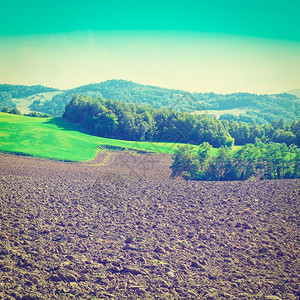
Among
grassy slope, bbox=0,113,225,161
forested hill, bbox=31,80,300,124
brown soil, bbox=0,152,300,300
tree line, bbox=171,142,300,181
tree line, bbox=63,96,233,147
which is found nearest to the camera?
brown soil, bbox=0,152,300,300

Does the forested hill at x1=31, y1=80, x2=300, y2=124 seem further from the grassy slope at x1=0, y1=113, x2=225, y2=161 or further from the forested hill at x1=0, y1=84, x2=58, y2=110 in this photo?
the grassy slope at x1=0, y1=113, x2=225, y2=161

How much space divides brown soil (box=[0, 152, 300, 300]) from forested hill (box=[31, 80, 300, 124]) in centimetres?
10239

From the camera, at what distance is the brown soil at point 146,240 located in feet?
38.1

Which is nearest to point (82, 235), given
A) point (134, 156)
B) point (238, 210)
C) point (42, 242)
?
point (42, 242)

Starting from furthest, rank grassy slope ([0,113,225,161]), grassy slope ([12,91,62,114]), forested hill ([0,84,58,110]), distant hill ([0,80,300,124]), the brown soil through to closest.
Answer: forested hill ([0,84,58,110]), grassy slope ([12,91,62,114]), distant hill ([0,80,300,124]), grassy slope ([0,113,225,161]), the brown soil

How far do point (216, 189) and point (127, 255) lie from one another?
14.3m

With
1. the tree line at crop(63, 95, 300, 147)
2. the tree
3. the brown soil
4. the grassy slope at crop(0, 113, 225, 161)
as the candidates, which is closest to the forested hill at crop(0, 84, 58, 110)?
the tree line at crop(63, 95, 300, 147)

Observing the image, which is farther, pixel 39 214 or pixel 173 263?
pixel 39 214

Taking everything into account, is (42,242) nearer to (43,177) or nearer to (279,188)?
(43,177)

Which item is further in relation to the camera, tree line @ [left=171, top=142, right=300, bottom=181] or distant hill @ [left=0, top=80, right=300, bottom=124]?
distant hill @ [left=0, top=80, right=300, bottom=124]

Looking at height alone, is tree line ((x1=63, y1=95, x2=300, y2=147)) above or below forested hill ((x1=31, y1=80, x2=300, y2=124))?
below

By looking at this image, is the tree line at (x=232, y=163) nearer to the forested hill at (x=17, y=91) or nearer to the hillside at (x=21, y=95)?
the hillside at (x=21, y=95)

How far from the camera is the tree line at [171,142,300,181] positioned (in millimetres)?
33406

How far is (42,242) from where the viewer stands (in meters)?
14.7
